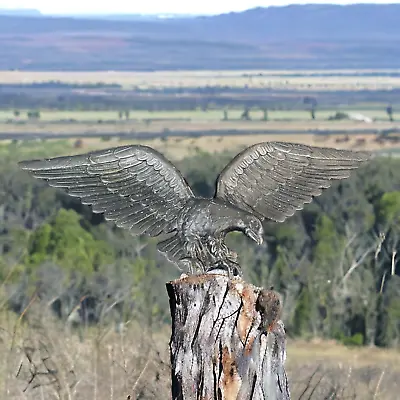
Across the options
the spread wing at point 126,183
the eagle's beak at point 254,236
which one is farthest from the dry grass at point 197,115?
the eagle's beak at point 254,236

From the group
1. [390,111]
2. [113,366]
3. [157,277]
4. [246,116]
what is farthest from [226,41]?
[113,366]

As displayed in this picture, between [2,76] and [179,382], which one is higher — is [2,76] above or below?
below

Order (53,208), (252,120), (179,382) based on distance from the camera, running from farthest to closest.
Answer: (252,120), (53,208), (179,382)

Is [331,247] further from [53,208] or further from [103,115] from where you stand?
[103,115]

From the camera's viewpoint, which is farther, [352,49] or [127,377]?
[352,49]

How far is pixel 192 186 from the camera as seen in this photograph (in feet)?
103

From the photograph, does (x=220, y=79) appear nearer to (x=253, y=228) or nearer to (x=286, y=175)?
(x=286, y=175)

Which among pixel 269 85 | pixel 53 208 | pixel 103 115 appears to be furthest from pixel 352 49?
pixel 53 208

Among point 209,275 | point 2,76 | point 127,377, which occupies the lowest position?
point 2,76

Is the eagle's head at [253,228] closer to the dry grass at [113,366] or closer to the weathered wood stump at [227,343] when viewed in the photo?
the weathered wood stump at [227,343]

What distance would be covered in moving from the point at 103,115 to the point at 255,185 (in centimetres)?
7515

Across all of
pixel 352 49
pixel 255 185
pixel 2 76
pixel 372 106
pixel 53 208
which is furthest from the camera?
pixel 352 49

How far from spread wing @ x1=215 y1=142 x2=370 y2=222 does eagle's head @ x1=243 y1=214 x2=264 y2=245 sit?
199mm

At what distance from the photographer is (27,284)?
22125 mm
